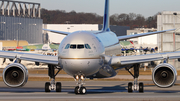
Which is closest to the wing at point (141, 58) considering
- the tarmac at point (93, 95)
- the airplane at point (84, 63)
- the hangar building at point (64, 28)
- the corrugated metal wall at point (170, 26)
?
the airplane at point (84, 63)

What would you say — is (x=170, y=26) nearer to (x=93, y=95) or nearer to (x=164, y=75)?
(x=164, y=75)

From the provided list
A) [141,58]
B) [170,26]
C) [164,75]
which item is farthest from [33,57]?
[170,26]

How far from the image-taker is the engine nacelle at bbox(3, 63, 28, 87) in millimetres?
21672

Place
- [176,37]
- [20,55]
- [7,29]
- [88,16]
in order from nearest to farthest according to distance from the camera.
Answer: [20,55] < [176,37] < [7,29] < [88,16]

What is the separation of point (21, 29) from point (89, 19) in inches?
1561

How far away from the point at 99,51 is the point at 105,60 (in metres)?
1.31

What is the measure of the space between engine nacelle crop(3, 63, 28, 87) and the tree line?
135 metres

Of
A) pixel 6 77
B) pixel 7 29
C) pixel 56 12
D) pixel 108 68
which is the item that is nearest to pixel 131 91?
pixel 108 68

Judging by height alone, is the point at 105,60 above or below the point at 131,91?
above

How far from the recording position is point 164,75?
21516 millimetres

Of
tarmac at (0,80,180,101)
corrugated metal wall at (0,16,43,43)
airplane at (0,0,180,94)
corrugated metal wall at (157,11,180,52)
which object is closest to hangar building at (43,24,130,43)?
corrugated metal wall at (0,16,43,43)

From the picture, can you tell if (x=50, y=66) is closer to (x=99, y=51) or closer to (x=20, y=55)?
(x=20, y=55)

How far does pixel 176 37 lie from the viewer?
6209 cm

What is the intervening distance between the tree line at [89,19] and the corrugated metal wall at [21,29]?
23365 mm
